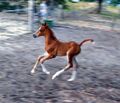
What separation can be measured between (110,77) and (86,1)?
2631 centimetres

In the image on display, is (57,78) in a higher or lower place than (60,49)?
lower

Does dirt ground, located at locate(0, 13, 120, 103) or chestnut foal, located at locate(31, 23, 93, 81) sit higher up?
chestnut foal, located at locate(31, 23, 93, 81)

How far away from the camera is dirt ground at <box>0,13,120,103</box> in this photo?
601 centimetres

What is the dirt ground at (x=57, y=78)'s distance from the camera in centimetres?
601

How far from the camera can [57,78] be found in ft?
23.5

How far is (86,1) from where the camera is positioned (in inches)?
1324

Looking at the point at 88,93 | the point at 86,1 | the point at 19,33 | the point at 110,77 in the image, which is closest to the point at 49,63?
the point at 110,77

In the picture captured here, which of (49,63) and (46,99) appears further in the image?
(49,63)

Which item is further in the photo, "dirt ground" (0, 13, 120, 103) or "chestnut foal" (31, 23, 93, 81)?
"chestnut foal" (31, 23, 93, 81)

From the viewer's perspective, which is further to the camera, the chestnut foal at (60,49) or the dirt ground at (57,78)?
the chestnut foal at (60,49)

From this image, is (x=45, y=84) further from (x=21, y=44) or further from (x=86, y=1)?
(x=86, y=1)

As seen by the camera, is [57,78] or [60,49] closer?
[60,49]

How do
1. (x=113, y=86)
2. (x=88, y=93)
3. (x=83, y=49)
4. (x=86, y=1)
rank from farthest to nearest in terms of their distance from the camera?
(x=86, y=1)
(x=83, y=49)
(x=113, y=86)
(x=88, y=93)

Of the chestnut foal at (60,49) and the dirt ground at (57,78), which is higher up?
the chestnut foal at (60,49)
